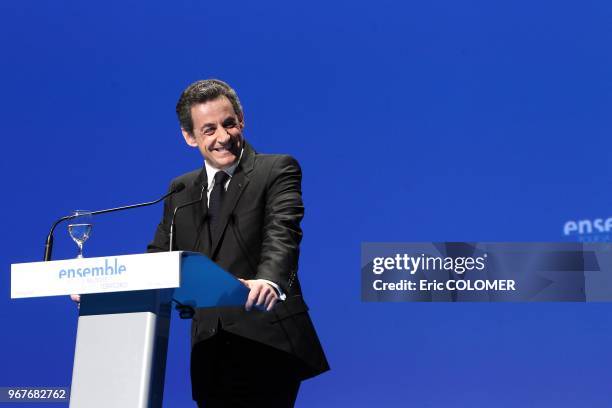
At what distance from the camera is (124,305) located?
70.7 inches

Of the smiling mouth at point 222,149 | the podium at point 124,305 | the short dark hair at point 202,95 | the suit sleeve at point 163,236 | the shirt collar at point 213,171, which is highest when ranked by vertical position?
the short dark hair at point 202,95

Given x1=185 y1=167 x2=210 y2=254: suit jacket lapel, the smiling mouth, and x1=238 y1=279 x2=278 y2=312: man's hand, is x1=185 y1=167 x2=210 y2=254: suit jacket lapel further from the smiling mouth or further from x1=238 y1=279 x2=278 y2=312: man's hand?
x1=238 y1=279 x2=278 y2=312: man's hand

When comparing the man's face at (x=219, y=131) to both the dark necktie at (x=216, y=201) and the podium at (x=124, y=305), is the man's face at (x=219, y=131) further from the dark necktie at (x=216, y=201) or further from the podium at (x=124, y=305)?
the podium at (x=124, y=305)

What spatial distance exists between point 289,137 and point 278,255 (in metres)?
1.74

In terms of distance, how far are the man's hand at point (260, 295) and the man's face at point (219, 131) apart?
509mm

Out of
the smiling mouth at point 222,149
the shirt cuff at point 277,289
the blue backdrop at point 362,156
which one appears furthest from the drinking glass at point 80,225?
the blue backdrop at point 362,156

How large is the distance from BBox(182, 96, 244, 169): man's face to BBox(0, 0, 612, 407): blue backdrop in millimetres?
1399

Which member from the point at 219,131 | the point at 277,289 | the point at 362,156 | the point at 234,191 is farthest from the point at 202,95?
the point at 362,156

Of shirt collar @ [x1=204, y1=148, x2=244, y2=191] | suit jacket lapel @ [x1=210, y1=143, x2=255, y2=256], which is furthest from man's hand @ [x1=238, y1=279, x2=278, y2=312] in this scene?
shirt collar @ [x1=204, y1=148, x2=244, y2=191]

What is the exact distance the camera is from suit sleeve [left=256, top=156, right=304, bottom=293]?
2.02 meters

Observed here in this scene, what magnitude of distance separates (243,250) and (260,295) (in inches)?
13.6

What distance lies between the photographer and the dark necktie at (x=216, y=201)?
88.4 inches

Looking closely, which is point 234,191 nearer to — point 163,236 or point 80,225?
point 163,236

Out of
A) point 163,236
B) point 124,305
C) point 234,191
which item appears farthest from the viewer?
point 163,236
